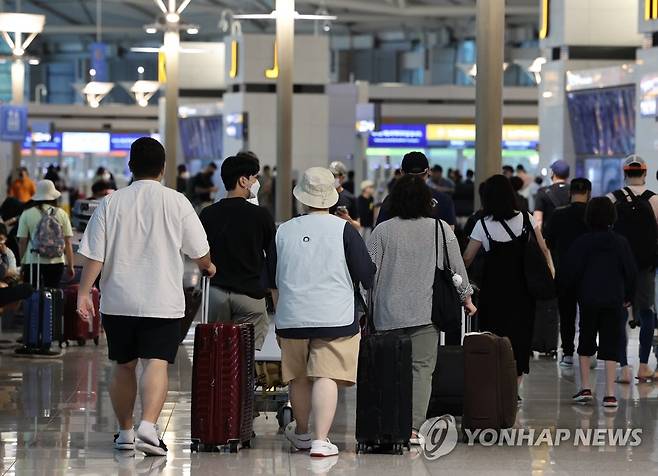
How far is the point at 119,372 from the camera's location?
8.61 m

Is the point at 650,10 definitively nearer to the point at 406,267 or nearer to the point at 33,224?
the point at 33,224

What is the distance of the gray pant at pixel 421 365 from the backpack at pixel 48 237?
7.00 metres

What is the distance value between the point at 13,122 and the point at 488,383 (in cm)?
3504

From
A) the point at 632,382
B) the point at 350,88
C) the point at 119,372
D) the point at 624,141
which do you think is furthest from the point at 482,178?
the point at 350,88

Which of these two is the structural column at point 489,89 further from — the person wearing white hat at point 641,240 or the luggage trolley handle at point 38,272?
the luggage trolley handle at point 38,272

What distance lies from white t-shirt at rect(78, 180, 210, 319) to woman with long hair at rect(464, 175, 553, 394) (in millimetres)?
2407

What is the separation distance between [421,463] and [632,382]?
4342 millimetres

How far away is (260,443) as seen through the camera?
9.09 metres

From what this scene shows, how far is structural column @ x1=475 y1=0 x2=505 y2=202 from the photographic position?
13648 mm

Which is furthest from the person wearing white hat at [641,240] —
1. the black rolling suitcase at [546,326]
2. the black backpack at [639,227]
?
the black rolling suitcase at [546,326]

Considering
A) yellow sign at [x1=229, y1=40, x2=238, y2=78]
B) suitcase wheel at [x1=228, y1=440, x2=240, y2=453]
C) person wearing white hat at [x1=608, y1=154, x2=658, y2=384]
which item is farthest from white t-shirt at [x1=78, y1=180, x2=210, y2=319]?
yellow sign at [x1=229, y1=40, x2=238, y2=78]

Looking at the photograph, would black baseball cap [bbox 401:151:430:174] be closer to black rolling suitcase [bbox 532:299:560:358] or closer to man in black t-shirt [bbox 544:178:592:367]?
man in black t-shirt [bbox 544:178:592:367]

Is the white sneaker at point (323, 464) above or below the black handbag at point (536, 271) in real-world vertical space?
below

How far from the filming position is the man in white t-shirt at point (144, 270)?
27.6ft
